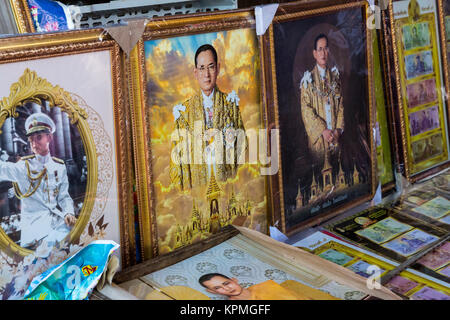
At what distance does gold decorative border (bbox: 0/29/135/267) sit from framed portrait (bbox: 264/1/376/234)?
20.2 inches

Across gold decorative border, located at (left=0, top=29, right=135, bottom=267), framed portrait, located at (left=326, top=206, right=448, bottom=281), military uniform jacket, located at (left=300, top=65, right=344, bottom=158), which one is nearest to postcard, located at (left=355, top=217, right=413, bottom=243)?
framed portrait, located at (left=326, top=206, right=448, bottom=281)

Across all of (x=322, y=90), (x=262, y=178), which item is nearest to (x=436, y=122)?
(x=322, y=90)

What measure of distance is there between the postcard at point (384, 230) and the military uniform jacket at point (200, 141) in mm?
581

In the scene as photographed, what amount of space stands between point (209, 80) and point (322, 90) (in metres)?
0.50

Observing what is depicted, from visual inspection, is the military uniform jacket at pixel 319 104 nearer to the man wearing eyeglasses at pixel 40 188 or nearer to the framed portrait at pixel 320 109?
the framed portrait at pixel 320 109

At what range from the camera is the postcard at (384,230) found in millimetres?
1999

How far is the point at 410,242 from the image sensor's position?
1.98 metres

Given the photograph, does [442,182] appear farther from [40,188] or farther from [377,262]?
[40,188]

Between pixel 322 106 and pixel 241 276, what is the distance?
29.9 inches

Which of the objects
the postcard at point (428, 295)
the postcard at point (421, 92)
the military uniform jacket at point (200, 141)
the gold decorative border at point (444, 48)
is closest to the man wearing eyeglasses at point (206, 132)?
the military uniform jacket at point (200, 141)

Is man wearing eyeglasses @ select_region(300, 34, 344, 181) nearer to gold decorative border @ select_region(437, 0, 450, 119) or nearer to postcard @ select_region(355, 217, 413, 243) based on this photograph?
postcard @ select_region(355, 217, 413, 243)

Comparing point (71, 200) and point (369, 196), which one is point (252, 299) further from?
point (369, 196)

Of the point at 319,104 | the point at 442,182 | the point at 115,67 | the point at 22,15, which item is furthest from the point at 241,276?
the point at 442,182

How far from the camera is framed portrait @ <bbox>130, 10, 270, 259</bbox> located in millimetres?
1550
